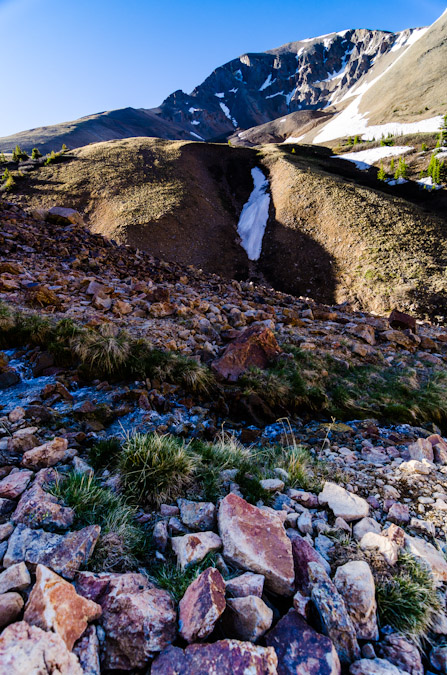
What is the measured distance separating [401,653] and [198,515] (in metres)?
1.58

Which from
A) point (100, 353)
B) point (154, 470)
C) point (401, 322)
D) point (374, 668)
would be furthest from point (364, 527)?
point (401, 322)

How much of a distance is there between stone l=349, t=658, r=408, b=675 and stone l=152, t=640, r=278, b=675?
0.50 meters

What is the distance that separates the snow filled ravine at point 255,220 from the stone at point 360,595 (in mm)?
29251

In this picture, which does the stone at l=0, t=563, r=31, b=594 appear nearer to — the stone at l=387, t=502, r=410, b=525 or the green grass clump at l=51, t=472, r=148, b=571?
the green grass clump at l=51, t=472, r=148, b=571

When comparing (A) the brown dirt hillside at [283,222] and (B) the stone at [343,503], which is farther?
(A) the brown dirt hillside at [283,222]

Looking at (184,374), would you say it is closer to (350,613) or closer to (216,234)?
(350,613)

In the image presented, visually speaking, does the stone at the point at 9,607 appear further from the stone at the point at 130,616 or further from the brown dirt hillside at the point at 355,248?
the brown dirt hillside at the point at 355,248

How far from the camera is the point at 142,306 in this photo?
8508 millimetres

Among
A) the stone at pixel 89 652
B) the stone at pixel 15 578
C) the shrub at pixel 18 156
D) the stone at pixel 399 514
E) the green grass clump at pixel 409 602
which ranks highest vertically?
the shrub at pixel 18 156

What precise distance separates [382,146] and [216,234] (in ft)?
173

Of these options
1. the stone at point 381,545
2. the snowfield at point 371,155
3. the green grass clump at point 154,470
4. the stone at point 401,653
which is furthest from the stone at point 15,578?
the snowfield at point 371,155

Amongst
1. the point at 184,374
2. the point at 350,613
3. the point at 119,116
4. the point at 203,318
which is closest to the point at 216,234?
the point at 203,318

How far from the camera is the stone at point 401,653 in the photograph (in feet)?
6.05

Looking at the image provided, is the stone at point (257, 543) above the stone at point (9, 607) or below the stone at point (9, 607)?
below
